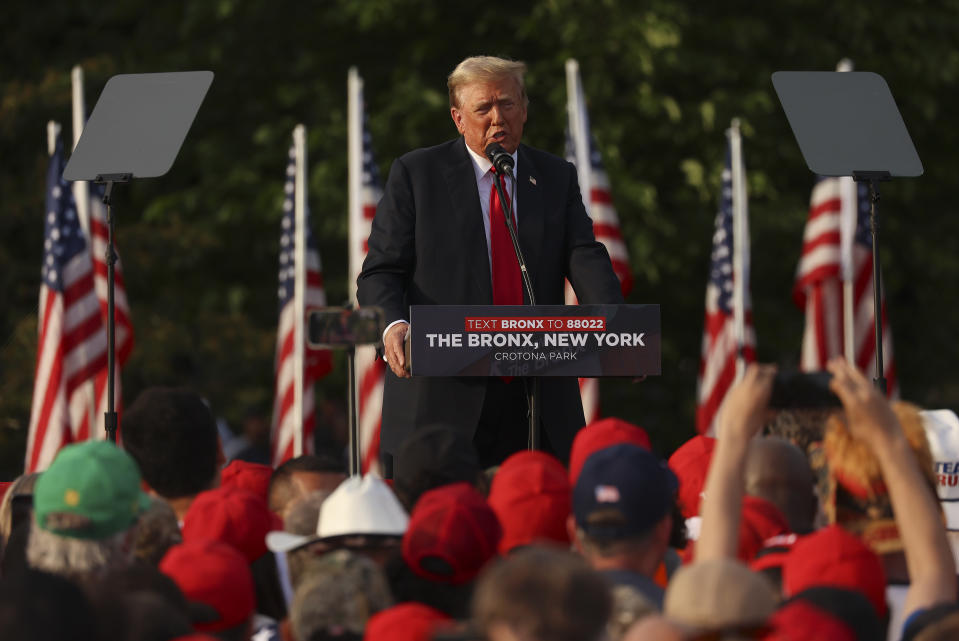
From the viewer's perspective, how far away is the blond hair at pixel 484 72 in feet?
19.3

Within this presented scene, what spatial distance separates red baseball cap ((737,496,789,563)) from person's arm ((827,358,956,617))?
54 cm

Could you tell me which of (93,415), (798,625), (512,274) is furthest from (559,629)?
(93,415)

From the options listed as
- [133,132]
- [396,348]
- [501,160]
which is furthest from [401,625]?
[133,132]

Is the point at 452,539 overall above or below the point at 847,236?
below

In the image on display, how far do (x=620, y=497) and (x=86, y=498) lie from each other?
3.88 ft

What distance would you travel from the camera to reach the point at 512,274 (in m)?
5.96

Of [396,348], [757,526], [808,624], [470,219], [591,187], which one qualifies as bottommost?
[808,624]

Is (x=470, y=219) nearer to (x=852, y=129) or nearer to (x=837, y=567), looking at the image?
(x=852, y=129)

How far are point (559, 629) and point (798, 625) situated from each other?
0.62 metres

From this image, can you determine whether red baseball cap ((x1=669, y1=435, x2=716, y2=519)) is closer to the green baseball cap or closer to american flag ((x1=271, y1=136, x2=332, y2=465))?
the green baseball cap

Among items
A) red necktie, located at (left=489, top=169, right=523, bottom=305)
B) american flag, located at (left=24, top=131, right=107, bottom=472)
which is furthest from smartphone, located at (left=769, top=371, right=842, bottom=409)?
american flag, located at (left=24, top=131, right=107, bottom=472)

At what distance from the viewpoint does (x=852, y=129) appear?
22.3 ft

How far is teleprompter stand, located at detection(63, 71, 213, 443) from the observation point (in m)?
6.68

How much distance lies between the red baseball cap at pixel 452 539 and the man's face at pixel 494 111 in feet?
6.71
